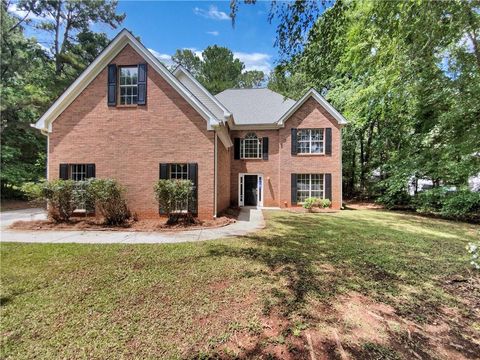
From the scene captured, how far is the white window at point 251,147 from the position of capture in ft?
56.5

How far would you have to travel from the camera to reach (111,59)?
10.5 metres

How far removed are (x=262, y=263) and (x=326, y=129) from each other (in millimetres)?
12662

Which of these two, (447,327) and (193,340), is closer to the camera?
(193,340)

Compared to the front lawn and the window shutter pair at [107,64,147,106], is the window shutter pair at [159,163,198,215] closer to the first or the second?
the window shutter pair at [107,64,147,106]

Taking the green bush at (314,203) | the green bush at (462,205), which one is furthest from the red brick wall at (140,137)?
the green bush at (462,205)

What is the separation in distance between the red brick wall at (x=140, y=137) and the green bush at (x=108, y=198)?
471 mm

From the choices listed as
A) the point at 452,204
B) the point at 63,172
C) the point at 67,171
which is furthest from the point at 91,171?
the point at 452,204

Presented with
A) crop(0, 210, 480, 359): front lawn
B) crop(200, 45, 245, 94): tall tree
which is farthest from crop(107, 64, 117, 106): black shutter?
crop(200, 45, 245, 94): tall tree

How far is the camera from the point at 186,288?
4363 millimetres

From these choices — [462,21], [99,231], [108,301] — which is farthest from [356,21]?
[99,231]

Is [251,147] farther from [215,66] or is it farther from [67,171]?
[215,66]

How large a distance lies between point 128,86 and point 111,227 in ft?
19.9

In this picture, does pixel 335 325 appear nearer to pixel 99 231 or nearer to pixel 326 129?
pixel 99 231

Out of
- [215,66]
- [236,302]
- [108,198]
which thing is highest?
[215,66]
